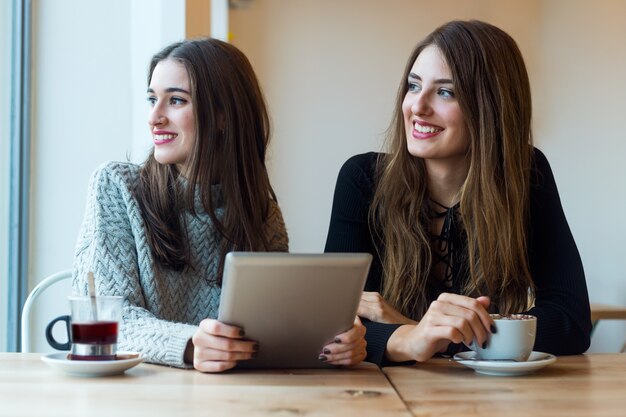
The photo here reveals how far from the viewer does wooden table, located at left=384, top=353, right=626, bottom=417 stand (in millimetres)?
1060

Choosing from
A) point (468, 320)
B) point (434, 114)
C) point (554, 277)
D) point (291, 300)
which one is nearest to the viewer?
point (291, 300)

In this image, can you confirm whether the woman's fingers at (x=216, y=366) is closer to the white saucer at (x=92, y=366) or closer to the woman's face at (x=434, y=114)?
the white saucer at (x=92, y=366)

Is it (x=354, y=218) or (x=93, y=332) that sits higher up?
(x=354, y=218)

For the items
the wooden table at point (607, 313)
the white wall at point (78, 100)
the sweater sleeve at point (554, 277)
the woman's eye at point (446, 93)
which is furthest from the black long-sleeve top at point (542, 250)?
the wooden table at point (607, 313)

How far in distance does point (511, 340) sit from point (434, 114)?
27.6 inches

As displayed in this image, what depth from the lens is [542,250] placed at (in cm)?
187

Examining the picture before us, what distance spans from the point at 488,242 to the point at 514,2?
10.7ft

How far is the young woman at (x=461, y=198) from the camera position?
1.84m

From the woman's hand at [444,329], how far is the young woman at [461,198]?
1.01ft

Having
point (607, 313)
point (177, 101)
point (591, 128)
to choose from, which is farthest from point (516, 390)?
point (591, 128)

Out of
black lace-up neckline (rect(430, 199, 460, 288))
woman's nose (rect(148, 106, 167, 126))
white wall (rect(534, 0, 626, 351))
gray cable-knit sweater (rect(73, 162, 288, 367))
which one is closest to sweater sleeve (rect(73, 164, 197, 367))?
gray cable-knit sweater (rect(73, 162, 288, 367))

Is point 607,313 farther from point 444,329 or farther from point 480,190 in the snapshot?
point 444,329

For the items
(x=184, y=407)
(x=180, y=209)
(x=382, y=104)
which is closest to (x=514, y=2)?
(x=382, y=104)

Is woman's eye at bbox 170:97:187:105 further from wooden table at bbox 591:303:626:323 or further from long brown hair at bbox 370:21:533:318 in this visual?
wooden table at bbox 591:303:626:323
